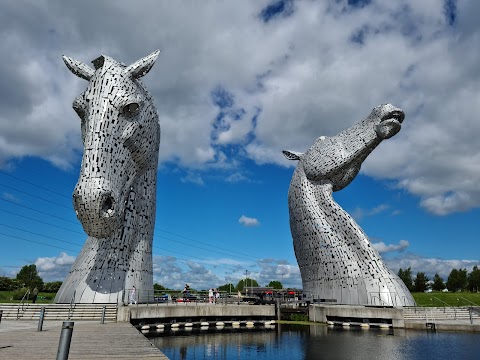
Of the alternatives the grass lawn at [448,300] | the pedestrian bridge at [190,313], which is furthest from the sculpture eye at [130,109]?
the grass lawn at [448,300]

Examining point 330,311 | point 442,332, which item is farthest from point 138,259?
point 442,332

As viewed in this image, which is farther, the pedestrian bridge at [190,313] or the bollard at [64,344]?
the pedestrian bridge at [190,313]

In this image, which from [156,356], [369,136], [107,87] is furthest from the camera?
[369,136]

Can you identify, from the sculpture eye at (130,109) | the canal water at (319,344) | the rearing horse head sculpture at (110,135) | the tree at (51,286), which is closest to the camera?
the canal water at (319,344)

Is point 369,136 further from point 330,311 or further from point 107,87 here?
point 107,87

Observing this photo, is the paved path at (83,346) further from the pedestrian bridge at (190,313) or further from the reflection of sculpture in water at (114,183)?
the reflection of sculpture in water at (114,183)

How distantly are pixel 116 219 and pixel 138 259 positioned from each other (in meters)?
3.04

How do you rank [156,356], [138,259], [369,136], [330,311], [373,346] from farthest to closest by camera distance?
1. [369,136]
2. [330,311]
3. [138,259]
4. [373,346]
5. [156,356]

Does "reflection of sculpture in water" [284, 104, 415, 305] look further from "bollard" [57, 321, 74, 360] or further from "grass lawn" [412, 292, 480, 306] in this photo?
"bollard" [57, 321, 74, 360]

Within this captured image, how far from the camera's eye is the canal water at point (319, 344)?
938 centimetres

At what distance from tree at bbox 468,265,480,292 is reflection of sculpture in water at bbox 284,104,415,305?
4831 cm

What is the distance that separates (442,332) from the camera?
1318 centimetres

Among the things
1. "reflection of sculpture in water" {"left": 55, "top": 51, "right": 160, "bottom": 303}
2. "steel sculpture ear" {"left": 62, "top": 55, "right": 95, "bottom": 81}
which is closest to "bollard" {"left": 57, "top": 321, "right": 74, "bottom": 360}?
"reflection of sculpture in water" {"left": 55, "top": 51, "right": 160, "bottom": 303}

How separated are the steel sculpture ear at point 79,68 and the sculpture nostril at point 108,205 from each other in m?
4.74
